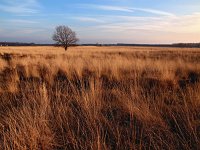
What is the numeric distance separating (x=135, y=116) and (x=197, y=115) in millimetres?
892

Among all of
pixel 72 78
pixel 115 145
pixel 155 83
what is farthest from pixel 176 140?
pixel 72 78

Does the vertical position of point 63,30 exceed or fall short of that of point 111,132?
it exceeds it

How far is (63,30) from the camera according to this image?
5209 cm

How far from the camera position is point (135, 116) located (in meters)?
3.61

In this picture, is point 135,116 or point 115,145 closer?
point 115,145

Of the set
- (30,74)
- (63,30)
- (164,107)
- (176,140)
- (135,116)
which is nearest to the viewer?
(176,140)

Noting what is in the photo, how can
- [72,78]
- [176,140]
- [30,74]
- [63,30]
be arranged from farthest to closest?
[63,30] → [30,74] → [72,78] → [176,140]

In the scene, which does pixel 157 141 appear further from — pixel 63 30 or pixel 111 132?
pixel 63 30

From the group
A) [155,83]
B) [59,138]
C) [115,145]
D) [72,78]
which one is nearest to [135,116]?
[115,145]

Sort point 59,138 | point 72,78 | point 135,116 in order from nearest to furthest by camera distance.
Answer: point 59,138 → point 135,116 → point 72,78

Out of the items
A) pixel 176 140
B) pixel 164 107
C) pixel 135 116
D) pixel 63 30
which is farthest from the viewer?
pixel 63 30

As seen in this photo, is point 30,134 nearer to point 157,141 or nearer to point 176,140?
point 157,141

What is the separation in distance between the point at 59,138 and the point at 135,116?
1.16 metres

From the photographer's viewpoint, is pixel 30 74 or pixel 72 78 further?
pixel 30 74
